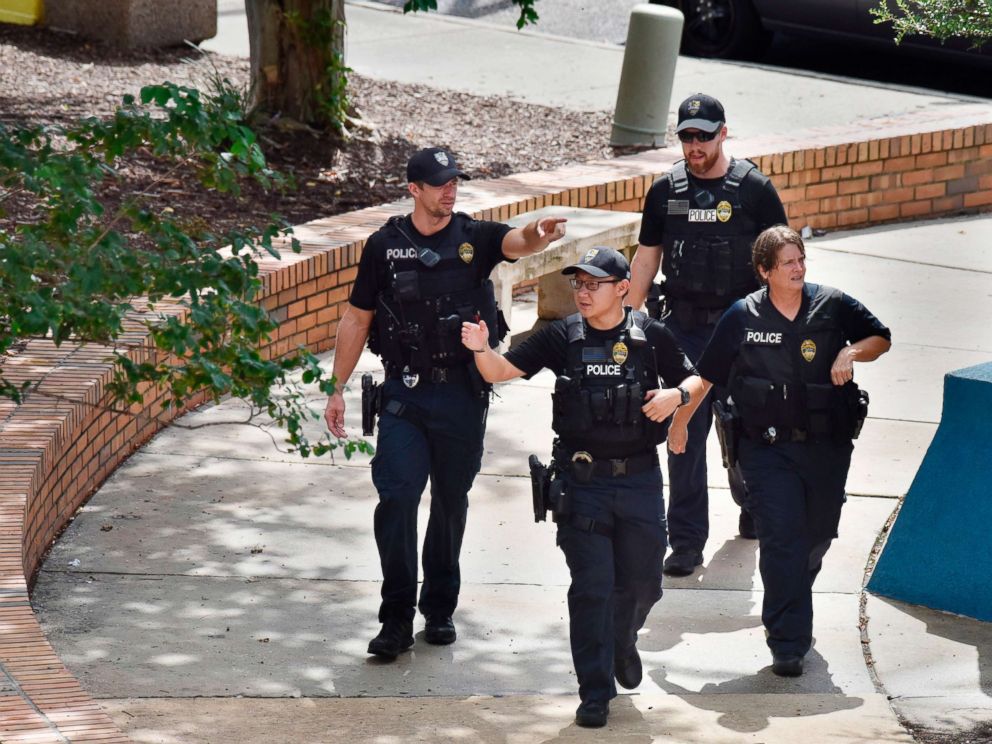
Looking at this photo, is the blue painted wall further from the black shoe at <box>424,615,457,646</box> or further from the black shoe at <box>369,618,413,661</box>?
the black shoe at <box>369,618,413,661</box>

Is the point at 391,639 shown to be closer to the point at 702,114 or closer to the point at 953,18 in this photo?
the point at 702,114

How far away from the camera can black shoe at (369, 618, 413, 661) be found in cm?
596

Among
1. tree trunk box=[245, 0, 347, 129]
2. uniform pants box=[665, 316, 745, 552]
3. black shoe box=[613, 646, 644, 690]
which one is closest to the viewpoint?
black shoe box=[613, 646, 644, 690]

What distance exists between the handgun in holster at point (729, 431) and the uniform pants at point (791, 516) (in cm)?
6

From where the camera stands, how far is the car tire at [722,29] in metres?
15.1

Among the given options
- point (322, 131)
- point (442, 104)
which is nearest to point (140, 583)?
point (322, 131)

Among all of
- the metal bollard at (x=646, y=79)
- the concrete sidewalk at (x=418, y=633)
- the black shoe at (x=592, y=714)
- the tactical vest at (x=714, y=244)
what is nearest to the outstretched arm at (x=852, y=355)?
the tactical vest at (x=714, y=244)

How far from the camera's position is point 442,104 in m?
13.0

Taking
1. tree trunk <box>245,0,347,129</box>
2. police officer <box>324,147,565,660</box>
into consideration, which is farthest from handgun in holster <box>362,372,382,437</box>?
tree trunk <box>245,0,347,129</box>

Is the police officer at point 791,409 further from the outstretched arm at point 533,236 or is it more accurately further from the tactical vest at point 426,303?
the tactical vest at point 426,303

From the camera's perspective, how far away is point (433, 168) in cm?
591

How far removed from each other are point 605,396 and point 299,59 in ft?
20.4

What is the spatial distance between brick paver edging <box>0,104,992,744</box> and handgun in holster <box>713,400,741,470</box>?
6.40ft

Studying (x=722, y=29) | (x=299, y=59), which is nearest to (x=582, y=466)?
(x=299, y=59)
